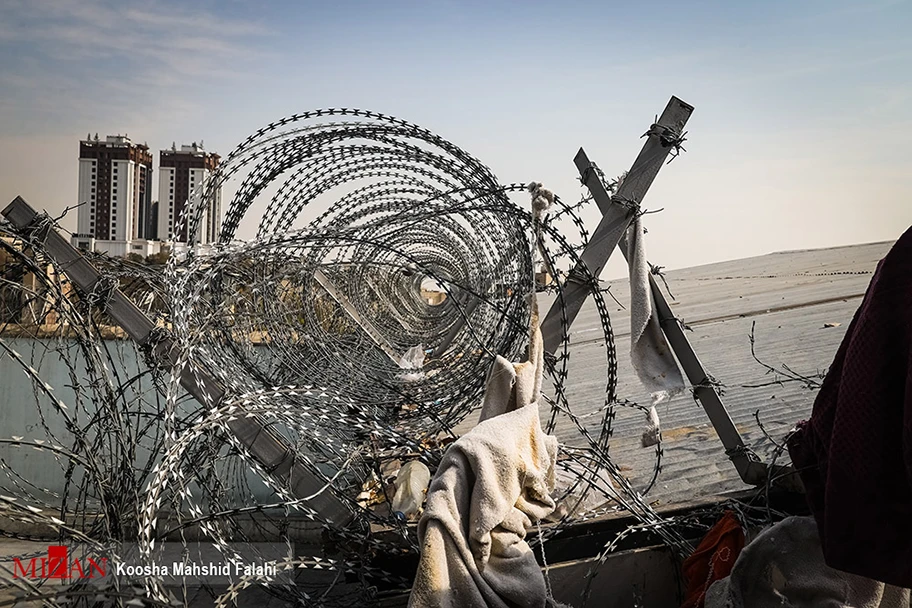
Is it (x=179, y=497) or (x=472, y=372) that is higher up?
(x=472, y=372)

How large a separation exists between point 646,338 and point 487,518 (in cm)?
150

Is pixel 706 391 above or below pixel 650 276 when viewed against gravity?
below

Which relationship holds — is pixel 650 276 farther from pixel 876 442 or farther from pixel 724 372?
pixel 724 372

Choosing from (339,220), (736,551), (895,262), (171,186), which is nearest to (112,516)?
(736,551)

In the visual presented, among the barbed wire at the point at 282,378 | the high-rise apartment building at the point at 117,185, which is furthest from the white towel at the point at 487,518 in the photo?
the high-rise apartment building at the point at 117,185

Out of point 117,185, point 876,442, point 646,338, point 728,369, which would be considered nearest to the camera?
point 876,442

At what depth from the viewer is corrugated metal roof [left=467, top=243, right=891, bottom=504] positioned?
4.61m

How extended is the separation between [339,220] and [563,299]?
8.27 ft

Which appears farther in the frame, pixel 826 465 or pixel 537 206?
pixel 537 206

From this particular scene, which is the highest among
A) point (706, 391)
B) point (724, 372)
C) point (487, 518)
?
point (724, 372)

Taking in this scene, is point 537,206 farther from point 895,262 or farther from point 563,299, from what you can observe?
point 895,262

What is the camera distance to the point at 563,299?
3951 mm

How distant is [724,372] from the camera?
21.4ft

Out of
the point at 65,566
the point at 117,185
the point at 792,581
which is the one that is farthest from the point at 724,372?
the point at 117,185
